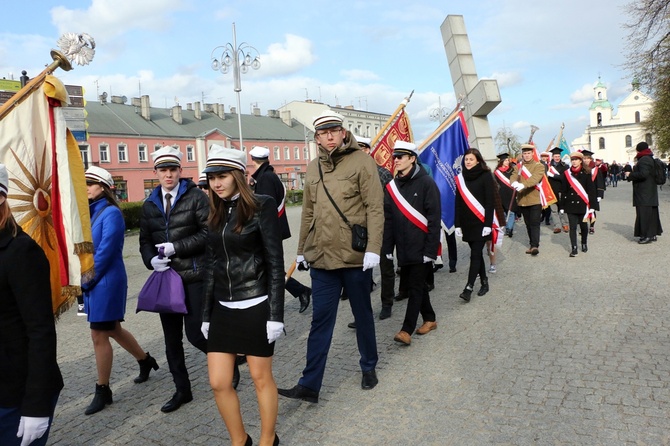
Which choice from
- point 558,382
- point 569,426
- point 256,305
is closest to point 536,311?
point 558,382

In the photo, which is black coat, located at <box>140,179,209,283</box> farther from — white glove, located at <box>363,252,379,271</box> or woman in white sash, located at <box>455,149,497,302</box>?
woman in white sash, located at <box>455,149,497,302</box>

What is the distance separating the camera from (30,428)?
2.38 meters

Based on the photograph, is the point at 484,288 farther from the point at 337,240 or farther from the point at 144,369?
the point at 144,369

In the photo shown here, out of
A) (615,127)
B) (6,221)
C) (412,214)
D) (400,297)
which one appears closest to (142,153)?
(400,297)

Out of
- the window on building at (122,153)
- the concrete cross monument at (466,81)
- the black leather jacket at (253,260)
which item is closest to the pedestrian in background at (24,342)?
the black leather jacket at (253,260)

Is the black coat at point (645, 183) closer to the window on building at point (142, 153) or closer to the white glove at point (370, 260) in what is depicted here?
the white glove at point (370, 260)

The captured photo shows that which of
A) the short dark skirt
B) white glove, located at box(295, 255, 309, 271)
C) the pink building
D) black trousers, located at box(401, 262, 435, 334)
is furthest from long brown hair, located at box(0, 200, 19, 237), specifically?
A: the pink building

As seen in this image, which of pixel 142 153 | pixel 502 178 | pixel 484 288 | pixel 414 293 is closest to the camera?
pixel 414 293

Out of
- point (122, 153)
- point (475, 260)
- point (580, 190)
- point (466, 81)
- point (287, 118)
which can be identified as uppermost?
point (287, 118)

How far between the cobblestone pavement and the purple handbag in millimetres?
815

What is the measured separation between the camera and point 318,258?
460cm

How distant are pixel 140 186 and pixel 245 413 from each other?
60.5 m

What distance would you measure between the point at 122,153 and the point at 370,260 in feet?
196

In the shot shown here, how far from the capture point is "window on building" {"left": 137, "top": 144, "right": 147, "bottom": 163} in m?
61.1
